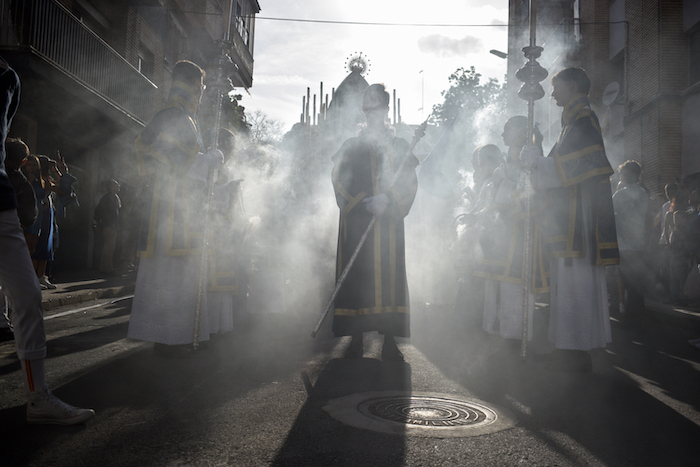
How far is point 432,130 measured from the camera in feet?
156

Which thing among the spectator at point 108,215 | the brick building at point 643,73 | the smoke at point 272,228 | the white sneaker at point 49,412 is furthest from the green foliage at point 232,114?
the white sneaker at point 49,412

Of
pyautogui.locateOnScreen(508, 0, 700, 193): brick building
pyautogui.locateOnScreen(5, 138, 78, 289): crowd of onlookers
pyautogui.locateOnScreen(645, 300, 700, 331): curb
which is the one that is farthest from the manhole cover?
pyautogui.locateOnScreen(508, 0, 700, 193): brick building

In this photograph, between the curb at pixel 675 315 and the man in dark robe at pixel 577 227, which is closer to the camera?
the man in dark robe at pixel 577 227

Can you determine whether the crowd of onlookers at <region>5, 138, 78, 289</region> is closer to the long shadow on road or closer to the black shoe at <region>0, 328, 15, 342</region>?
the black shoe at <region>0, 328, 15, 342</region>

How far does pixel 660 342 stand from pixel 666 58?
41.3 feet

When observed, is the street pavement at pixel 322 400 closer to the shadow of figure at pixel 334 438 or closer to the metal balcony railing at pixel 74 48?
the shadow of figure at pixel 334 438

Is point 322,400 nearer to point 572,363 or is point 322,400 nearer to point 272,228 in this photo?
point 572,363

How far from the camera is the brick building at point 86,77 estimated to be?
11.6 meters

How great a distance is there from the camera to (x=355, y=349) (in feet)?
15.3

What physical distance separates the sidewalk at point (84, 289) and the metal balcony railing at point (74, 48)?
437 cm

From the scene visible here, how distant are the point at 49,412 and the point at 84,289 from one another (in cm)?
694

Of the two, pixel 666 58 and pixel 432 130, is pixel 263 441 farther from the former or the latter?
pixel 432 130

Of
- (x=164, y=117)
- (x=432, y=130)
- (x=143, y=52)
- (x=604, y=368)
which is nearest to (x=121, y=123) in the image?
(x=143, y=52)

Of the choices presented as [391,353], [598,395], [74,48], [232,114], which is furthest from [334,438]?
[232,114]
